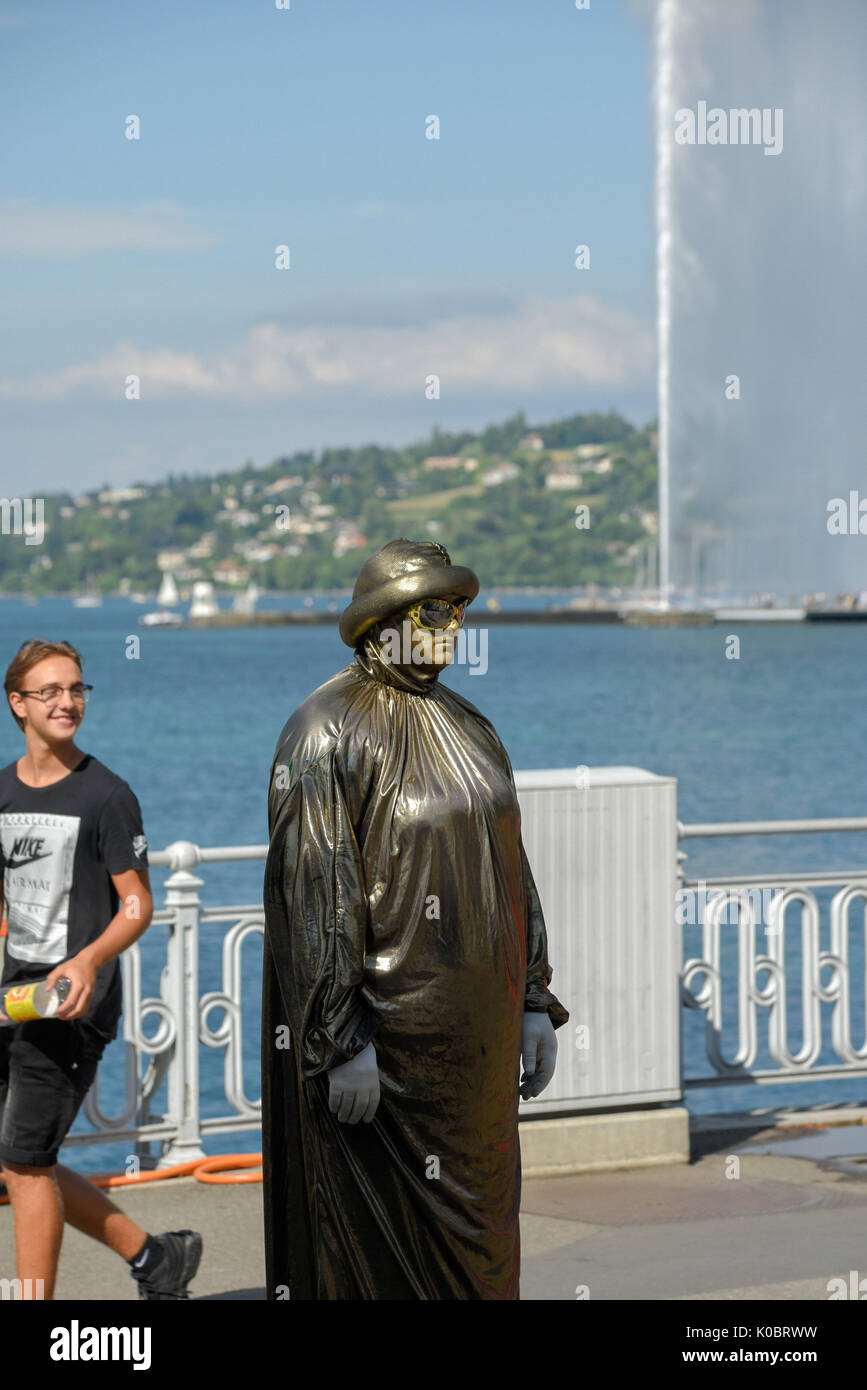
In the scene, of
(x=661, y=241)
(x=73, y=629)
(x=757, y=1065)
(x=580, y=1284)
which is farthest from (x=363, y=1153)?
(x=73, y=629)

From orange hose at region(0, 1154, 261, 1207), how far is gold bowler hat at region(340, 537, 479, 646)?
11.8 ft

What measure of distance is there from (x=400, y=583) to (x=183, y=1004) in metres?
3.69

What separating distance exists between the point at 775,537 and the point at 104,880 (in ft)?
377

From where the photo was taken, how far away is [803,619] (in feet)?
525

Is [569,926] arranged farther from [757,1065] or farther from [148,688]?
[148,688]

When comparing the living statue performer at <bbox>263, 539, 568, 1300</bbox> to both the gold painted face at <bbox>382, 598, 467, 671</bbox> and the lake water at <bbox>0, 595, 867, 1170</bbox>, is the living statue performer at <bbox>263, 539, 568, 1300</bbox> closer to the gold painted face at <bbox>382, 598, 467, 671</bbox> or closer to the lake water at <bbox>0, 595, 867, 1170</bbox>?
the gold painted face at <bbox>382, 598, 467, 671</bbox>

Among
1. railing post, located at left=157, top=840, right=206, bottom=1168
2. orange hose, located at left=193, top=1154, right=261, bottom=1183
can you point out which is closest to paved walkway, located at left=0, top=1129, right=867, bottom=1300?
orange hose, located at left=193, top=1154, right=261, bottom=1183

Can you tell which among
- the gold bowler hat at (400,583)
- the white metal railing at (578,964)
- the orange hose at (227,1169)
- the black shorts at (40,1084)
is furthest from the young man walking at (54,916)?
the orange hose at (227,1169)

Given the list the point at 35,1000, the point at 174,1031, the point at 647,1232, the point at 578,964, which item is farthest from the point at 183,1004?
the point at 35,1000

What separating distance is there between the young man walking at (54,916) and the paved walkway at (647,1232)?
99 cm

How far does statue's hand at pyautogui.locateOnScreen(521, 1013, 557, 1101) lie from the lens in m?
4.51

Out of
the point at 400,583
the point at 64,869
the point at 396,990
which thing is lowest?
the point at 396,990

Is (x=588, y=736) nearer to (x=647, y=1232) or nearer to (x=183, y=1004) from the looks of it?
(x=183, y=1004)

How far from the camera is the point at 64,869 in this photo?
535 cm
